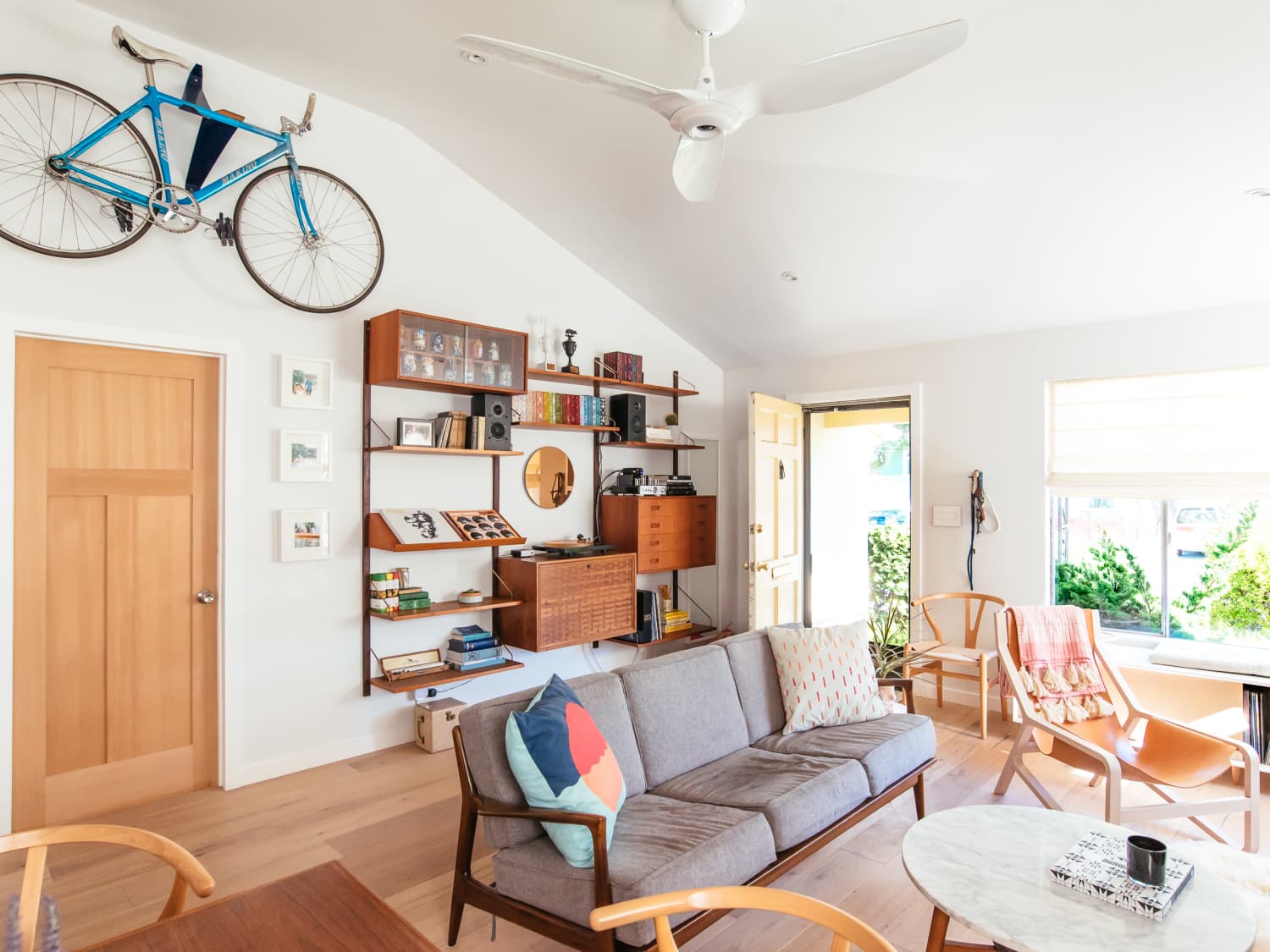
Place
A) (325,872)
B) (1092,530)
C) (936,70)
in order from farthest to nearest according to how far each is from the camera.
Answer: (1092,530) < (936,70) < (325,872)

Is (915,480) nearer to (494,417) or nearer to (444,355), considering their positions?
(494,417)

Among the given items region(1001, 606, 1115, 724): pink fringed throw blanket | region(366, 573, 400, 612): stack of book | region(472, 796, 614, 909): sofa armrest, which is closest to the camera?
region(472, 796, 614, 909): sofa armrest

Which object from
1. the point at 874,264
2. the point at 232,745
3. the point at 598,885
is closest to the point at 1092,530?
the point at 874,264

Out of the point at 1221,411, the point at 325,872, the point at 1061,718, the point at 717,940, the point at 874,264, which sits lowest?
the point at 717,940

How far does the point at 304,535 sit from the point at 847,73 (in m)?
3.19

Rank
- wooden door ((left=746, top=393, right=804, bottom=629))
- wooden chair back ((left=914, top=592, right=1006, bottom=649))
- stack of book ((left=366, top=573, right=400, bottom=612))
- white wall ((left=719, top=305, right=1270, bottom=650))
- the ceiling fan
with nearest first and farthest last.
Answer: the ceiling fan → stack of book ((left=366, top=573, right=400, bottom=612)) → white wall ((left=719, top=305, right=1270, bottom=650)) → wooden chair back ((left=914, top=592, right=1006, bottom=649)) → wooden door ((left=746, top=393, right=804, bottom=629))

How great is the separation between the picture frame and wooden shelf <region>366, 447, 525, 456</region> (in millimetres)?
52

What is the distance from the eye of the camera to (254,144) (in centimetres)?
365

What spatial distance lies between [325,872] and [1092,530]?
4.58m

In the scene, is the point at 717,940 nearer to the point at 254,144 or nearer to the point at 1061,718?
the point at 1061,718

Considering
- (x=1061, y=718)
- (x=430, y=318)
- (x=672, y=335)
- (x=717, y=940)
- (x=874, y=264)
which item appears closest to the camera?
(x=717, y=940)

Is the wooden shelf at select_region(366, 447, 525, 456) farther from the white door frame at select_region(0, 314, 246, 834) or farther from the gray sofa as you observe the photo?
the gray sofa

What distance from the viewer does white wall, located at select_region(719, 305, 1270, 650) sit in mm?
4070

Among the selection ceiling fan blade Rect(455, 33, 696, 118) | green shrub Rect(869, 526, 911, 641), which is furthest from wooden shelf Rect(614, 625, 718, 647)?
ceiling fan blade Rect(455, 33, 696, 118)
